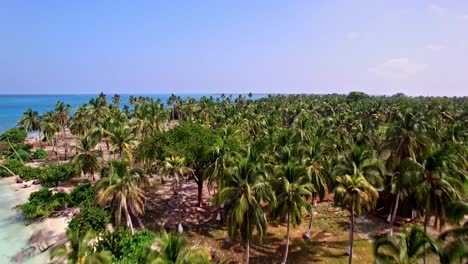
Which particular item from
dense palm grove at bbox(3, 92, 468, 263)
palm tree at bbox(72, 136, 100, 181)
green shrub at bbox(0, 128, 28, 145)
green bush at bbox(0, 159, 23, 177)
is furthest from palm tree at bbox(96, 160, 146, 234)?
green shrub at bbox(0, 128, 28, 145)

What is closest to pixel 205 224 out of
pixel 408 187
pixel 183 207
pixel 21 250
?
pixel 183 207

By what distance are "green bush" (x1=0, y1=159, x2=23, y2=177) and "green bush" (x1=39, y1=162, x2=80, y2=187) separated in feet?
31.1

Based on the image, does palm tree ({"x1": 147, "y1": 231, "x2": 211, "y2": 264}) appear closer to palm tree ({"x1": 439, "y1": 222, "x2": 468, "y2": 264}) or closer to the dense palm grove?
the dense palm grove

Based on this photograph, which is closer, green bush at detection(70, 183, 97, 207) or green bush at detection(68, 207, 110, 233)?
green bush at detection(68, 207, 110, 233)

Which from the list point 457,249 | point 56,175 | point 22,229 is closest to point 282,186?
point 457,249

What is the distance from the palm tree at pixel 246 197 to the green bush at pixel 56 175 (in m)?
34.0

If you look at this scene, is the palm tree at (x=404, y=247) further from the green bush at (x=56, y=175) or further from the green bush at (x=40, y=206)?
the green bush at (x=56, y=175)

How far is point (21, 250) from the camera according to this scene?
1254 inches

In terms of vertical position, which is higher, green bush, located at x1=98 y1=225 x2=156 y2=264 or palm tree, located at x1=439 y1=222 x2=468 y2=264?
palm tree, located at x1=439 y1=222 x2=468 y2=264

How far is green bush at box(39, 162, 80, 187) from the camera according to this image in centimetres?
5034

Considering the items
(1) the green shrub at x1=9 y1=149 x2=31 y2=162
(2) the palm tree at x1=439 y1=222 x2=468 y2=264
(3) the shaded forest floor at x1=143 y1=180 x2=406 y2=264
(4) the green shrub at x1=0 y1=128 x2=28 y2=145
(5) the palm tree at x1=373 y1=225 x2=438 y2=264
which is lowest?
(3) the shaded forest floor at x1=143 y1=180 x2=406 y2=264

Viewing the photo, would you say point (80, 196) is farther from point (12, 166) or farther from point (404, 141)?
point (404, 141)

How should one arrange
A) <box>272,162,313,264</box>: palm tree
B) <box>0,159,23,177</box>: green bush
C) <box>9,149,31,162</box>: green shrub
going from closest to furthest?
<box>272,162,313,264</box>: palm tree → <box>0,159,23,177</box>: green bush → <box>9,149,31,162</box>: green shrub

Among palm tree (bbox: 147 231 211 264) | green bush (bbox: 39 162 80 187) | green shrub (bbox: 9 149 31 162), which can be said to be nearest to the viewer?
palm tree (bbox: 147 231 211 264)
